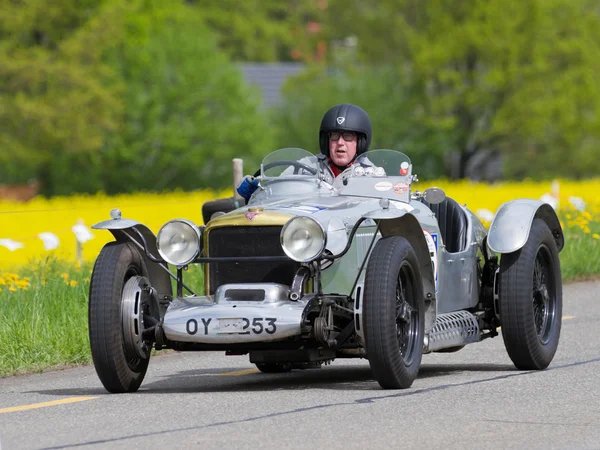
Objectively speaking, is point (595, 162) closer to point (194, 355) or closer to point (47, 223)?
point (47, 223)

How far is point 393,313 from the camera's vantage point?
8797mm

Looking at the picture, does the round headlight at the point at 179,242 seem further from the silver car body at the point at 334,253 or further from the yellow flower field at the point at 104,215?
the yellow flower field at the point at 104,215

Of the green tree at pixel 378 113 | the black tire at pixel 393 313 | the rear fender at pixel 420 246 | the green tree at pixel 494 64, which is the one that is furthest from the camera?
the green tree at pixel 378 113

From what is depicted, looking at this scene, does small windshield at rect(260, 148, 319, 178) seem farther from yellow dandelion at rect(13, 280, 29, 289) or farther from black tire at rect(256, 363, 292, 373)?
yellow dandelion at rect(13, 280, 29, 289)

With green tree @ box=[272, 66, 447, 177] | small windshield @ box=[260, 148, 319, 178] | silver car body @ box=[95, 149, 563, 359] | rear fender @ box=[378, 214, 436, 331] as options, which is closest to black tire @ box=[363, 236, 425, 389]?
silver car body @ box=[95, 149, 563, 359]

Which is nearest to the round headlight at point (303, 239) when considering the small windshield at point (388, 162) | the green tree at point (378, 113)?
the small windshield at point (388, 162)

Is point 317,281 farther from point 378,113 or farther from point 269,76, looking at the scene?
point 269,76

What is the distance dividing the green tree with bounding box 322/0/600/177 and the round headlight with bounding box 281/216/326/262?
43.9m

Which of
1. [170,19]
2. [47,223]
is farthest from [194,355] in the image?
[170,19]

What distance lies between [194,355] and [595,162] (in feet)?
158

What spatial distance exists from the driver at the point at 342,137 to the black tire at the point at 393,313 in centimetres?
151

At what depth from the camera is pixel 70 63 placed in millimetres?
42906

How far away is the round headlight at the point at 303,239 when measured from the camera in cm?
898

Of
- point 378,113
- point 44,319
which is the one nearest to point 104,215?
point 44,319
